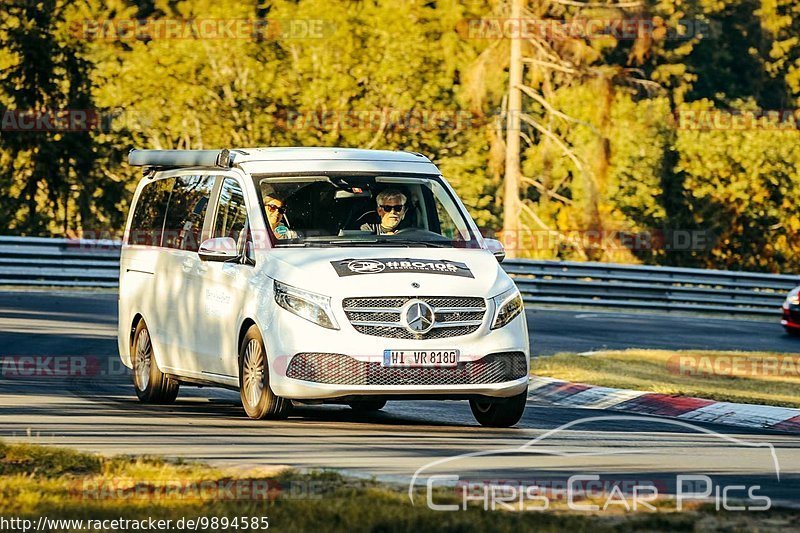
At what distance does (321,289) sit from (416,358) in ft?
2.71

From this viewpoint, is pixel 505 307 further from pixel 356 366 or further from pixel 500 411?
pixel 356 366

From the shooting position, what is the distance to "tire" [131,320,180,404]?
14211mm

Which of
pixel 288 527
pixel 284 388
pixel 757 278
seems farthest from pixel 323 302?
pixel 757 278

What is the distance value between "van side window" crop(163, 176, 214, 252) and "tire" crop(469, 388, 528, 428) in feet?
9.06

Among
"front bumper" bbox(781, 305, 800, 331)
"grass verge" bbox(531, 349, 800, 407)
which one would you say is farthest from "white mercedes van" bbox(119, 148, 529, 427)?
"front bumper" bbox(781, 305, 800, 331)

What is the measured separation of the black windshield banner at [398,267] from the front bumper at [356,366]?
430 millimetres

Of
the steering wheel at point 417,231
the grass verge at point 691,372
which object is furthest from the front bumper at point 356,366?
the grass verge at point 691,372

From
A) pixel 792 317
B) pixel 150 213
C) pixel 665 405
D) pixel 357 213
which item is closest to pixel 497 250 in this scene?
pixel 357 213

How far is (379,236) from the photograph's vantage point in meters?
12.8

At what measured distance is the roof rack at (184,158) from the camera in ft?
44.4

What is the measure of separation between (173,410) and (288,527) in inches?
248

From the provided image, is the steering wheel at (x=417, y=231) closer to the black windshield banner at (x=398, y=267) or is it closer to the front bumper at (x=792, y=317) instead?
the black windshield banner at (x=398, y=267)

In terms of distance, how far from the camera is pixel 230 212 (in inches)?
524

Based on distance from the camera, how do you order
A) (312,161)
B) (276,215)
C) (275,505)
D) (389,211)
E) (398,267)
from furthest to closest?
(312,161) → (389,211) → (276,215) → (398,267) → (275,505)
